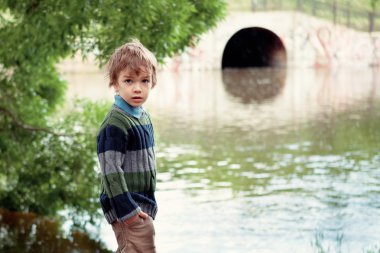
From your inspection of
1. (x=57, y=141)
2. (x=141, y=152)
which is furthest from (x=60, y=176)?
(x=141, y=152)

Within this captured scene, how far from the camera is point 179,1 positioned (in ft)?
24.8

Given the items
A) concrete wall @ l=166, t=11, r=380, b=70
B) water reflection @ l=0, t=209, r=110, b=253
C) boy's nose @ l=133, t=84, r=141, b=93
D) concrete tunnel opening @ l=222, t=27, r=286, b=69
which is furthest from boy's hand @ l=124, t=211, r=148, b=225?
concrete tunnel opening @ l=222, t=27, r=286, b=69

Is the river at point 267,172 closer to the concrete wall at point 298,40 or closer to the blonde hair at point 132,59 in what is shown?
the blonde hair at point 132,59

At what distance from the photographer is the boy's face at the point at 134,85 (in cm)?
356

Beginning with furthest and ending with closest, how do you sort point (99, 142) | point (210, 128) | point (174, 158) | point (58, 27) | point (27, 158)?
point (210, 128) → point (174, 158) → point (27, 158) → point (58, 27) → point (99, 142)

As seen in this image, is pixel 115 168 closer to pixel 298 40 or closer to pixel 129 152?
pixel 129 152

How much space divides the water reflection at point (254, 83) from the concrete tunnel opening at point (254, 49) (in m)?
1.47

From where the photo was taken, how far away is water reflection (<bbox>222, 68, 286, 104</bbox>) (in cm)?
3162

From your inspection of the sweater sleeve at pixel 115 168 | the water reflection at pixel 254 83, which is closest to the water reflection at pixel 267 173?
the water reflection at pixel 254 83

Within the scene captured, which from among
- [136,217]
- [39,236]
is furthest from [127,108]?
[39,236]

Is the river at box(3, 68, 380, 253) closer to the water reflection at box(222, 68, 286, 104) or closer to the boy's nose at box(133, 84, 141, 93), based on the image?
the water reflection at box(222, 68, 286, 104)

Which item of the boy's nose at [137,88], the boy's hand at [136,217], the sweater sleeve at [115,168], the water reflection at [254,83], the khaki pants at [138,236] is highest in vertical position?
the boy's nose at [137,88]

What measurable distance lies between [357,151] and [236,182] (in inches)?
156

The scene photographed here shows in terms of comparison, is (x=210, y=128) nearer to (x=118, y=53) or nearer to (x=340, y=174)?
(x=340, y=174)
